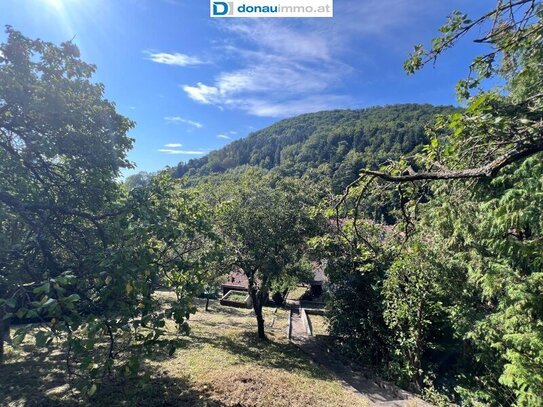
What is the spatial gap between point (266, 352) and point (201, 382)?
4.74 meters

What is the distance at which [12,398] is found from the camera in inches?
223

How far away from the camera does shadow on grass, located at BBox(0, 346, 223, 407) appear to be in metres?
5.40

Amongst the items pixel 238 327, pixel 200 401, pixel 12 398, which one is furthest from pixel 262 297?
pixel 12 398

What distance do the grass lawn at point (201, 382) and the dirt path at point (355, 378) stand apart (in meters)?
0.45

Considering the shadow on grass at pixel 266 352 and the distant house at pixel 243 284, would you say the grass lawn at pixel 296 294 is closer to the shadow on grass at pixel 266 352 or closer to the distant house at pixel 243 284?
the distant house at pixel 243 284

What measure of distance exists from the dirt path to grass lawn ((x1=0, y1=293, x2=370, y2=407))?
1.49 feet

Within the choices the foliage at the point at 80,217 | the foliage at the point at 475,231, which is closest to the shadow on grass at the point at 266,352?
the foliage at the point at 475,231

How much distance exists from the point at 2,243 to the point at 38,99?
2978mm

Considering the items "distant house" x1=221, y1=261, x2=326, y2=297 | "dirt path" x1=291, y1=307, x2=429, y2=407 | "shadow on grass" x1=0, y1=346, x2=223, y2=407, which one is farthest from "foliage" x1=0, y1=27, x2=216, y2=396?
"distant house" x1=221, y1=261, x2=326, y2=297

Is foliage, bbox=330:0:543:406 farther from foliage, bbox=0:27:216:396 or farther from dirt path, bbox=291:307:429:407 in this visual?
foliage, bbox=0:27:216:396

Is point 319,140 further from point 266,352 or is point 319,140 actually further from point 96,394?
point 96,394

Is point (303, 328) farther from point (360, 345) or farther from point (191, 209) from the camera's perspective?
point (191, 209)

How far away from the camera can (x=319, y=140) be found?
300 ft

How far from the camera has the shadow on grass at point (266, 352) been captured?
29.5 ft
